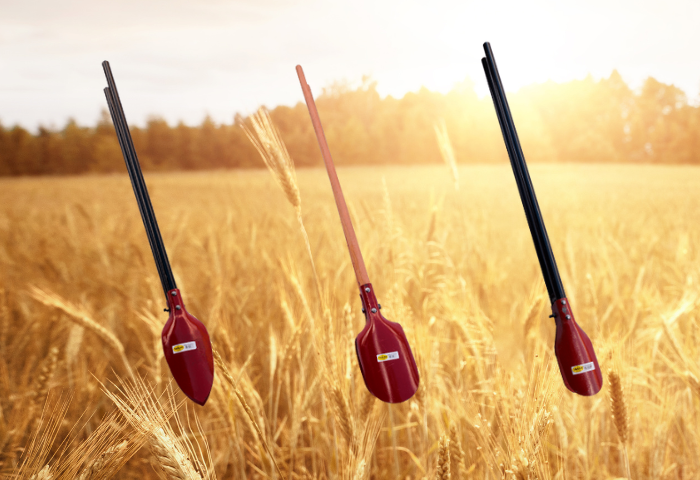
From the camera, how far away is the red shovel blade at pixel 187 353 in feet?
2.64

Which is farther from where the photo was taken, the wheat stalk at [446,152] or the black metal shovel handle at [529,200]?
the wheat stalk at [446,152]

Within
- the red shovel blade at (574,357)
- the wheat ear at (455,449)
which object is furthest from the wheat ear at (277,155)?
the red shovel blade at (574,357)

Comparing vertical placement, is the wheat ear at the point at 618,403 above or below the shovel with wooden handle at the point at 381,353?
below

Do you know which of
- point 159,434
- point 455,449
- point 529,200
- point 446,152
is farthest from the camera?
point 446,152

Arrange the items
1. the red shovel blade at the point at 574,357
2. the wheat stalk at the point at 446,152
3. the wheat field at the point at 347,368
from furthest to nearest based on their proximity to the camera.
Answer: the wheat stalk at the point at 446,152
the red shovel blade at the point at 574,357
the wheat field at the point at 347,368

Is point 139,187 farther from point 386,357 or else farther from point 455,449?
point 455,449

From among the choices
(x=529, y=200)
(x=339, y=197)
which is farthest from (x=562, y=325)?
(x=339, y=197)

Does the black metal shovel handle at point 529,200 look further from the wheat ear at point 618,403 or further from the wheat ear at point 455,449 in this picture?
the wheat ear at point 455,449

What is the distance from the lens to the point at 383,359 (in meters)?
0.77

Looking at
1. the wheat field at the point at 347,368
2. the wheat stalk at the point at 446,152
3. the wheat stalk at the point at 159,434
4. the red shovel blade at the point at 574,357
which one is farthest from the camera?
the wheat stalk at the point at 446,152

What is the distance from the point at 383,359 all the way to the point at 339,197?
30 cm

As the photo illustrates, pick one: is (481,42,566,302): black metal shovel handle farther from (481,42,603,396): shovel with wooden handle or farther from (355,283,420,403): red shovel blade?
(355,283,420,403): red shovel blade

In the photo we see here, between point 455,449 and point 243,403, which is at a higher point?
point 243,403

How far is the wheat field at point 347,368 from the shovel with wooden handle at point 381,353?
0.04 metres
